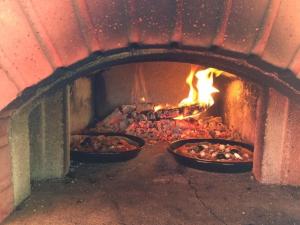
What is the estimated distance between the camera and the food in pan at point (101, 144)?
315 cm

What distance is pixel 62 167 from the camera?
2641 millimetres

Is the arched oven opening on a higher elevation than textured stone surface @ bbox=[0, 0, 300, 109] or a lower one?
lower

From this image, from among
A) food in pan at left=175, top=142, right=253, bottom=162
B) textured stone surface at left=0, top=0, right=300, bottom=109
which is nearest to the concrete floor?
food in pan at left=175, top=142, right=253, bottom=162

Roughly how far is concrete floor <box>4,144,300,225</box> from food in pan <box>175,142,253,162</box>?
14cm

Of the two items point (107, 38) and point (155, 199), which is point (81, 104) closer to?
point (155, 199)

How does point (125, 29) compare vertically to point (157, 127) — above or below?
above

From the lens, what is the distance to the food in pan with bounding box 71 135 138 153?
124 inches

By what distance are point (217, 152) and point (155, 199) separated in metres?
0.92

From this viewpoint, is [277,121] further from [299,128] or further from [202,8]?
[202,8]

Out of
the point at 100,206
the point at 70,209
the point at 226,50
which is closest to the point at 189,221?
the point at 100,206

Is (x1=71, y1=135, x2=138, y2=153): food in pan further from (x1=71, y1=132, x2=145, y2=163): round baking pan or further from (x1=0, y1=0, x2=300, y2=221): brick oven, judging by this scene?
(x1=0, y1=0, x2=300, y2=221): brick oven

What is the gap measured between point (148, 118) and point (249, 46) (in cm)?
265

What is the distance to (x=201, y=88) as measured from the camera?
165 inches

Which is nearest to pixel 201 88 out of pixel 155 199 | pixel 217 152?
pixel 217 152
